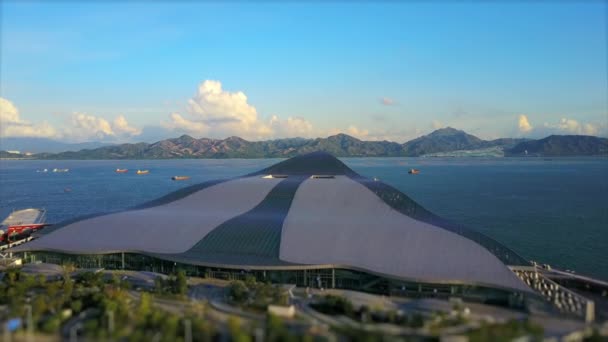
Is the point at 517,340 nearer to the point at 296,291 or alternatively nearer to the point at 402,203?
the point at 296,291

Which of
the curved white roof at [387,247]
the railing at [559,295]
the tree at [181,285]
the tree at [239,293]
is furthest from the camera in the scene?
the curved white roof at [387,247]

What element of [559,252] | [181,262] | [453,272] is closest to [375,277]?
[453,272]

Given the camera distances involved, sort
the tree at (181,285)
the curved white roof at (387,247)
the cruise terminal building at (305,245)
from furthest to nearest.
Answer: the cruise terminal building at (305,245)
the curved white roof at (387,247)
the tree at (181,285)

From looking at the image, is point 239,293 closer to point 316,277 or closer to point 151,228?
point 316,277

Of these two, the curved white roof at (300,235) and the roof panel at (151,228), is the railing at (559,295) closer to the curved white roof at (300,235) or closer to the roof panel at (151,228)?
the curved white roof at (300,235)

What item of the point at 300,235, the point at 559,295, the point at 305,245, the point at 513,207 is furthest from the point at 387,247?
the point at 513,207

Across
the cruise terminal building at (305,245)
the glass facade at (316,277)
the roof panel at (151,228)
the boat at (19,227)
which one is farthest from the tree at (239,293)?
the boat at (19,227)

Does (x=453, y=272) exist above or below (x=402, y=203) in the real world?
below

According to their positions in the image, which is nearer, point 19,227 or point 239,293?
point 239,293
